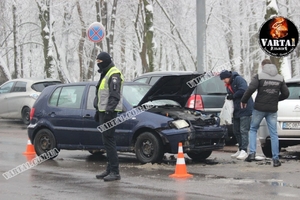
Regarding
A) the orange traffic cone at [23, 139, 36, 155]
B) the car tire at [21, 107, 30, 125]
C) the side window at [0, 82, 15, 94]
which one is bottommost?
the orange traffic cone at [23, 139, 36, 155]

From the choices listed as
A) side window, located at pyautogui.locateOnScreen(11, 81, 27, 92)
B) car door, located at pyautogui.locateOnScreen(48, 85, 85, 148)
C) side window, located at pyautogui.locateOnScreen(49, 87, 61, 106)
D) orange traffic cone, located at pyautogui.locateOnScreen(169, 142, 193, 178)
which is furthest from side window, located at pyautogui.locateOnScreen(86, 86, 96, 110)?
side window, located at pyautogui.locateOnScreen(11, 81, 27, 92)

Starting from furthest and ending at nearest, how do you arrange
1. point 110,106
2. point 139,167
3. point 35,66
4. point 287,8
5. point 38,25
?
point 35,66 < point 38,25 < point 287,8 < point 139,167 < point 110,106

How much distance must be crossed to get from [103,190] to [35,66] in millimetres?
52675

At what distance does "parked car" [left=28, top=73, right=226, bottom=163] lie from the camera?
11.8 meters

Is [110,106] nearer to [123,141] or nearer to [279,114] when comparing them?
[123,141]

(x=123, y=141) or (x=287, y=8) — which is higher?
(x=287, y=8)

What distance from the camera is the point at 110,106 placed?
33.0 ft

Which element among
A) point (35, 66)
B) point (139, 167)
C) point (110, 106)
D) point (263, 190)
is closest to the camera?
point (263, 190)

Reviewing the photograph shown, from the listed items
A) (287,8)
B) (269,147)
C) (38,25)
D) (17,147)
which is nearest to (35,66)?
(38,25)

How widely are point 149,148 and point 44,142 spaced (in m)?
2.55

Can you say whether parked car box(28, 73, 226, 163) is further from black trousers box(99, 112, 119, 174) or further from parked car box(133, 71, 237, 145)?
parked car box(133, 71, 237, 145)

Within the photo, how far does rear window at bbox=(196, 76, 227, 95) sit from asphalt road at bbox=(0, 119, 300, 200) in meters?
1.87

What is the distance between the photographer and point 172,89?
12.6 metres

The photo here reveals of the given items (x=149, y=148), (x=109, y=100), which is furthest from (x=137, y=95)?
(x=109, y=100)
